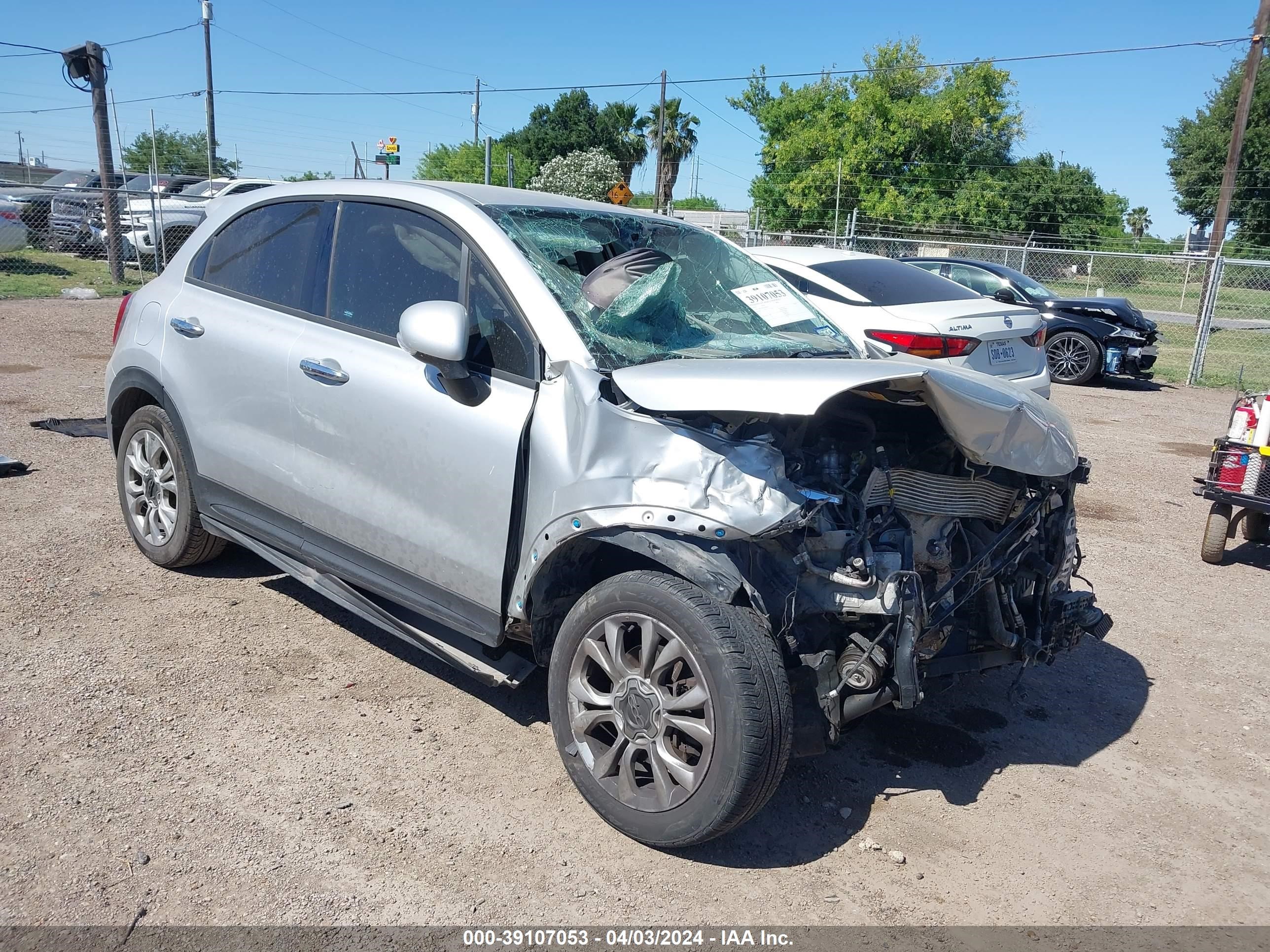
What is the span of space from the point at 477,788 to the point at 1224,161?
5198 centimetres

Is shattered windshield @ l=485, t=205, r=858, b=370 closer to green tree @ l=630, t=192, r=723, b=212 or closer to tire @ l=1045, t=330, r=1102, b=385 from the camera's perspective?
tire @ l=1045, t=330, r=1102, b=385

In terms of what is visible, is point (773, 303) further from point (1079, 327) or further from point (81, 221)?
point (81, 221)

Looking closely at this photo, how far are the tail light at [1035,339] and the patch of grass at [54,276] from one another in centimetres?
1464

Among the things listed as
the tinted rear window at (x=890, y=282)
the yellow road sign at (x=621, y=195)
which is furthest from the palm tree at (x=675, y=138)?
the tinted rear window at (x=890, y=282)

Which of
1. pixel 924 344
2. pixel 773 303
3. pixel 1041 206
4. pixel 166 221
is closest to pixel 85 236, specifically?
pixel 166 221

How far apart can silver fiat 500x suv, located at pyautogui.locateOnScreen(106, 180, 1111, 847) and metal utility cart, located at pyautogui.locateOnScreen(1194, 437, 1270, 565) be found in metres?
2.68

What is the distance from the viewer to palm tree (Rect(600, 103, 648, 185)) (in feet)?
200

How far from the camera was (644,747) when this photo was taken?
119 inches

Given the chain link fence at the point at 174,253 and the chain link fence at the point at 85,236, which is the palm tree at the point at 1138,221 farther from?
the chain link fence at the point at 85,236

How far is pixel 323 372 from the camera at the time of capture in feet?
12.4

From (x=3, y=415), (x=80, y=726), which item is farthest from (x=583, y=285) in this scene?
(x=3, y=415)

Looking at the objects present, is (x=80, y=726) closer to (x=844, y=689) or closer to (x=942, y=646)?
(x=844, y=689)

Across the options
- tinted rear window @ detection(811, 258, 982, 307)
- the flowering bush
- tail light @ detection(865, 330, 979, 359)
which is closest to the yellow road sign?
the flowering bush

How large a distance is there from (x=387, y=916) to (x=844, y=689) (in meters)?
1.44
